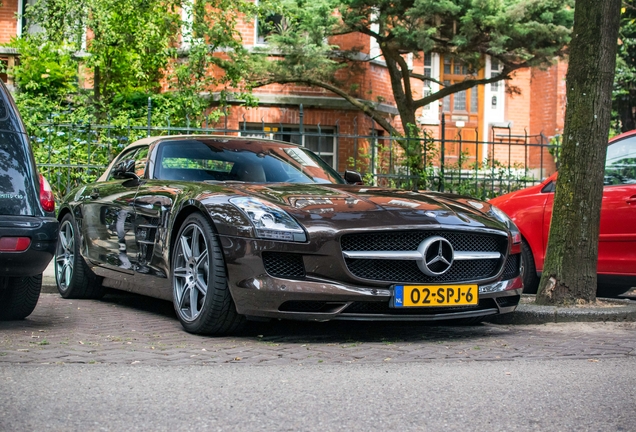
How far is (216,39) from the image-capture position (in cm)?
1628

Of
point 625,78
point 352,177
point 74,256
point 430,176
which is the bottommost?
point 74,256

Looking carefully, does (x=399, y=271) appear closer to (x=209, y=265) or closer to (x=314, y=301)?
(x=314, y=301)

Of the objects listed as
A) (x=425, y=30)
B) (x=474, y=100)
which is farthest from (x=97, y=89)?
(x=474, y=100)

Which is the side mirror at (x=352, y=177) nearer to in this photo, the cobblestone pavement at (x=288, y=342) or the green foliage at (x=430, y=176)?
the cobblestone pavement at (x=288, y=342)

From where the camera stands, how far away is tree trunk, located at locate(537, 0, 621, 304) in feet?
26.1

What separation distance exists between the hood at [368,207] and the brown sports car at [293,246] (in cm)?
1

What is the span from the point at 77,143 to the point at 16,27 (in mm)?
6736

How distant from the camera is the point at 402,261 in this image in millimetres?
6141

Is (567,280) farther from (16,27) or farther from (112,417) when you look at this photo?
(16,27)

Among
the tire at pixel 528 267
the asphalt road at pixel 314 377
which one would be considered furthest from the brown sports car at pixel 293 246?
the tire at pixel 528 267

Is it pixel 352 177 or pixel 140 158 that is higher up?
pixel 140 158

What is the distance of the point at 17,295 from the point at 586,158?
15.2 ft

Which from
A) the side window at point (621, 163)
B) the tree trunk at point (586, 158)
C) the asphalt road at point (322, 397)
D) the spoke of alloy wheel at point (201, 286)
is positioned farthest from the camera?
the side window at point (621, 163)

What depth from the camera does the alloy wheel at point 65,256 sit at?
866cm
